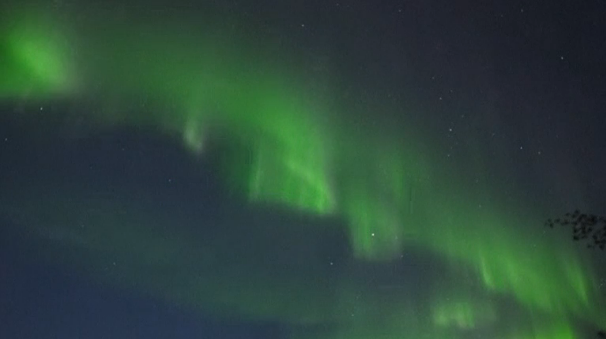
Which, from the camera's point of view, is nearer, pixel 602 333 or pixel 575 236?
pixel 575 236

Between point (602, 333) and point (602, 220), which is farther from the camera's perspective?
point (602, 333)

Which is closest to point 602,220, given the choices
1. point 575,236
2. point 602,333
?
point 575,236

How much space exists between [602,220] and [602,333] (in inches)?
199

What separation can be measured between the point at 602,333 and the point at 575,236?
5256 millimetres

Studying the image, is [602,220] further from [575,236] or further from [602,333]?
[602,333]

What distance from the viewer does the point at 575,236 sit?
518cm

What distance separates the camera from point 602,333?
903 cm

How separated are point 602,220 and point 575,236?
420 millimetres

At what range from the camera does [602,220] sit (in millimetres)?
5305
